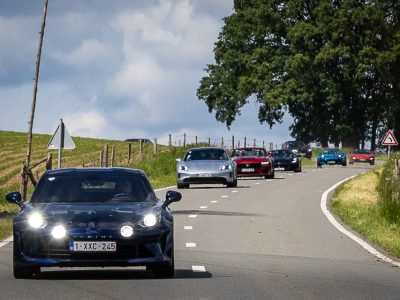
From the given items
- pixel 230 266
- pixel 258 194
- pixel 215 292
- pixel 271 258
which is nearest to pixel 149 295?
pixel 215 292

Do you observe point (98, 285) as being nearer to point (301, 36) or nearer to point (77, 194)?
point (77, 194)

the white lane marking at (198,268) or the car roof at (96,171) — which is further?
the white lane marking at (198,268)

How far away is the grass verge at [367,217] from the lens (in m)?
21.5

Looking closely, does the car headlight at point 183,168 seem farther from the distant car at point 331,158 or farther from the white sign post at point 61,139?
the distant car at point 331,158

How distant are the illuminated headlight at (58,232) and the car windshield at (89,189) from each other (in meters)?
0.94

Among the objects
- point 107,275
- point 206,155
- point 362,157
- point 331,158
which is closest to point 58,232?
point 107,275

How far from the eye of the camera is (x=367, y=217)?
2727 cm

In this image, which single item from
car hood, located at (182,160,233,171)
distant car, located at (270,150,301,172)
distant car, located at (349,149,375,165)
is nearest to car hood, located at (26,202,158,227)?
car hood, located at (182,160,233,171)

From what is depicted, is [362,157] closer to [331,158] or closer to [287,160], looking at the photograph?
[331,158]

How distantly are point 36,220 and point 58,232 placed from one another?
11.9 inches

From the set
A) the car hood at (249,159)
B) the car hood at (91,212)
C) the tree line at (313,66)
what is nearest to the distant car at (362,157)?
the tree line at (313,66)

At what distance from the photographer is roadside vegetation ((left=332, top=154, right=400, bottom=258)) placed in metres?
21.9

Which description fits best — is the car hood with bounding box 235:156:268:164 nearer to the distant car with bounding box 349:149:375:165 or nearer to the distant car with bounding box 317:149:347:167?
the distant car with bounding box 317:149:347:167

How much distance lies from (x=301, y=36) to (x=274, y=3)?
5397 millimetres
